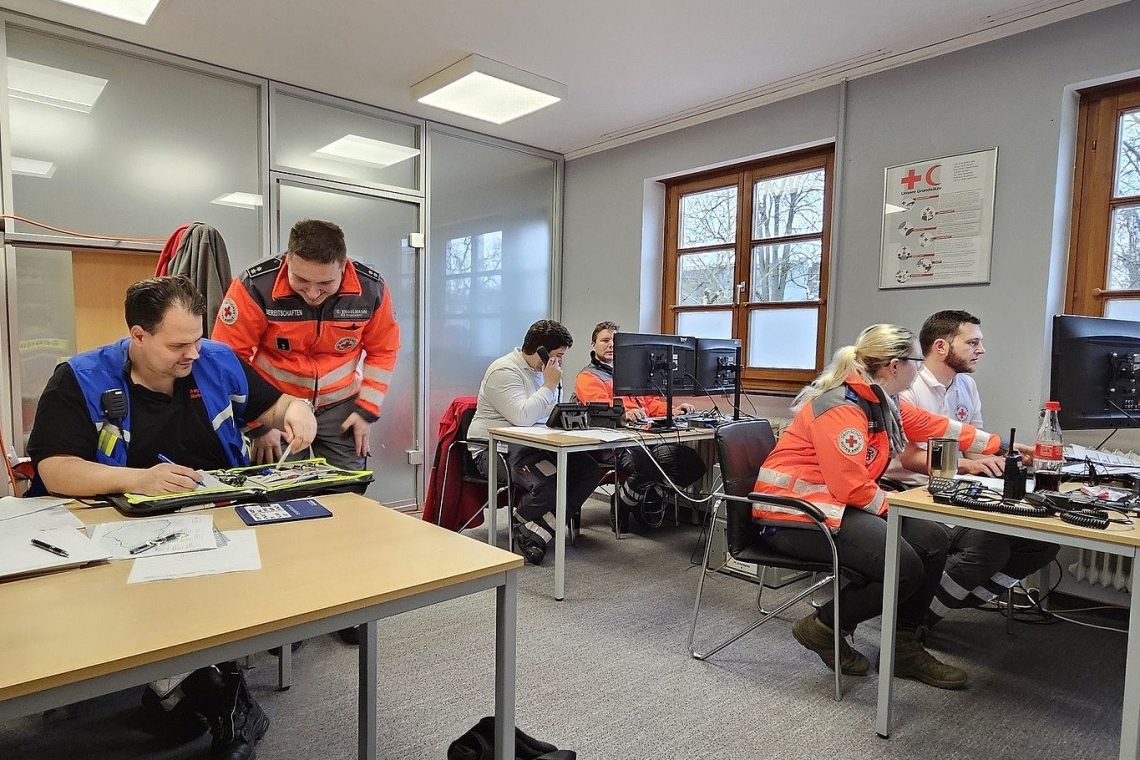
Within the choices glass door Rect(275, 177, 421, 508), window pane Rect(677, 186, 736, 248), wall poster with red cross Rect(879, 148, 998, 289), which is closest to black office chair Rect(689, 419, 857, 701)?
wall poster with red cross Rect(879, 148, 998, 289)

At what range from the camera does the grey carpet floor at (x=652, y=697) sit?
6.08 ft

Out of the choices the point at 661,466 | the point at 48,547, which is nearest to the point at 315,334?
the point at 48,547

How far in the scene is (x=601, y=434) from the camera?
316 cm

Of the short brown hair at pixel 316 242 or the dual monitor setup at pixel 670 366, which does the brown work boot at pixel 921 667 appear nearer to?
the dual monitor setup at pixel 670 366

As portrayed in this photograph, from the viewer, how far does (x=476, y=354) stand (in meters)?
4.97

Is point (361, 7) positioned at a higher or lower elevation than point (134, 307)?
higher

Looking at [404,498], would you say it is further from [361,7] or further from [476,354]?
[361,7]

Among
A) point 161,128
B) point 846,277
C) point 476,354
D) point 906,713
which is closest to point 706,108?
point 846,277

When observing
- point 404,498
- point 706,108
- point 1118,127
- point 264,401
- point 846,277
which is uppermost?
point 706,108

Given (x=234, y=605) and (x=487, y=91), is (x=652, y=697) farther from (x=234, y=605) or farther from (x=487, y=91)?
(x=487, y=91)

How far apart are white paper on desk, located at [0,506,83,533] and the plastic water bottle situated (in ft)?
7.93

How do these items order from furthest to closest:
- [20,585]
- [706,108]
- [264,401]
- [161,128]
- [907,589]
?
[706,108] < [161,128] < [907,589] < [264,401] < [20,585]

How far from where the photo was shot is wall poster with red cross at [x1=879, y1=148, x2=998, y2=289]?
126 inches

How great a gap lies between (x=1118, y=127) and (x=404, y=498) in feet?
14.6
